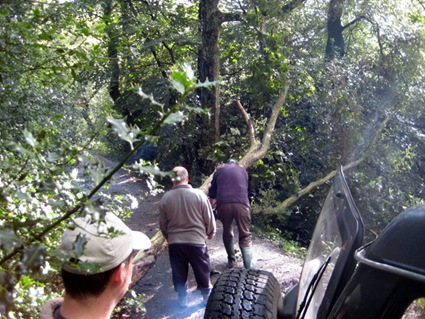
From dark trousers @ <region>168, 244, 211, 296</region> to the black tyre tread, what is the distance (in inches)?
104

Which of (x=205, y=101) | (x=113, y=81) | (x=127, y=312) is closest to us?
(x=127, y=312)

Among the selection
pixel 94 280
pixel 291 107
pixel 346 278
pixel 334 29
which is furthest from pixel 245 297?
pixel 334 29

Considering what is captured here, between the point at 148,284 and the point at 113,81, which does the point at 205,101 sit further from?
the point at 148,284

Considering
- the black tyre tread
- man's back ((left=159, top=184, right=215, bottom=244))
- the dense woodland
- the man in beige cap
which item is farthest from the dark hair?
the dense woodland

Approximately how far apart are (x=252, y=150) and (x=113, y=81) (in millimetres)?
6721

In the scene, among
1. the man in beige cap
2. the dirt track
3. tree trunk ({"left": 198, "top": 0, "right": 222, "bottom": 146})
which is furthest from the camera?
tree trunk ({"left": 198, "top": 0, "right": 222, "bottom": 146})

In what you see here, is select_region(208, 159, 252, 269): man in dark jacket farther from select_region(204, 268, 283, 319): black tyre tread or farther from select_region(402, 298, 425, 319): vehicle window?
select_region(402, 298, 425, 319): vehicle window

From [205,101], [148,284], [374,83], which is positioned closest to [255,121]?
[205,101]

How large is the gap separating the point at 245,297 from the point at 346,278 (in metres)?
1.14

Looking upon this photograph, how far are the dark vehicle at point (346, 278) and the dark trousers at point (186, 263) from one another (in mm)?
2802

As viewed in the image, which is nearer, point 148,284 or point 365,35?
point 148,284

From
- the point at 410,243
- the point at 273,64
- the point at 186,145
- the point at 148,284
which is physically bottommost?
the point at 148,284

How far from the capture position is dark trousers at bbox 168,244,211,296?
6398mm

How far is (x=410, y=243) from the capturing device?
1905 millimetres
